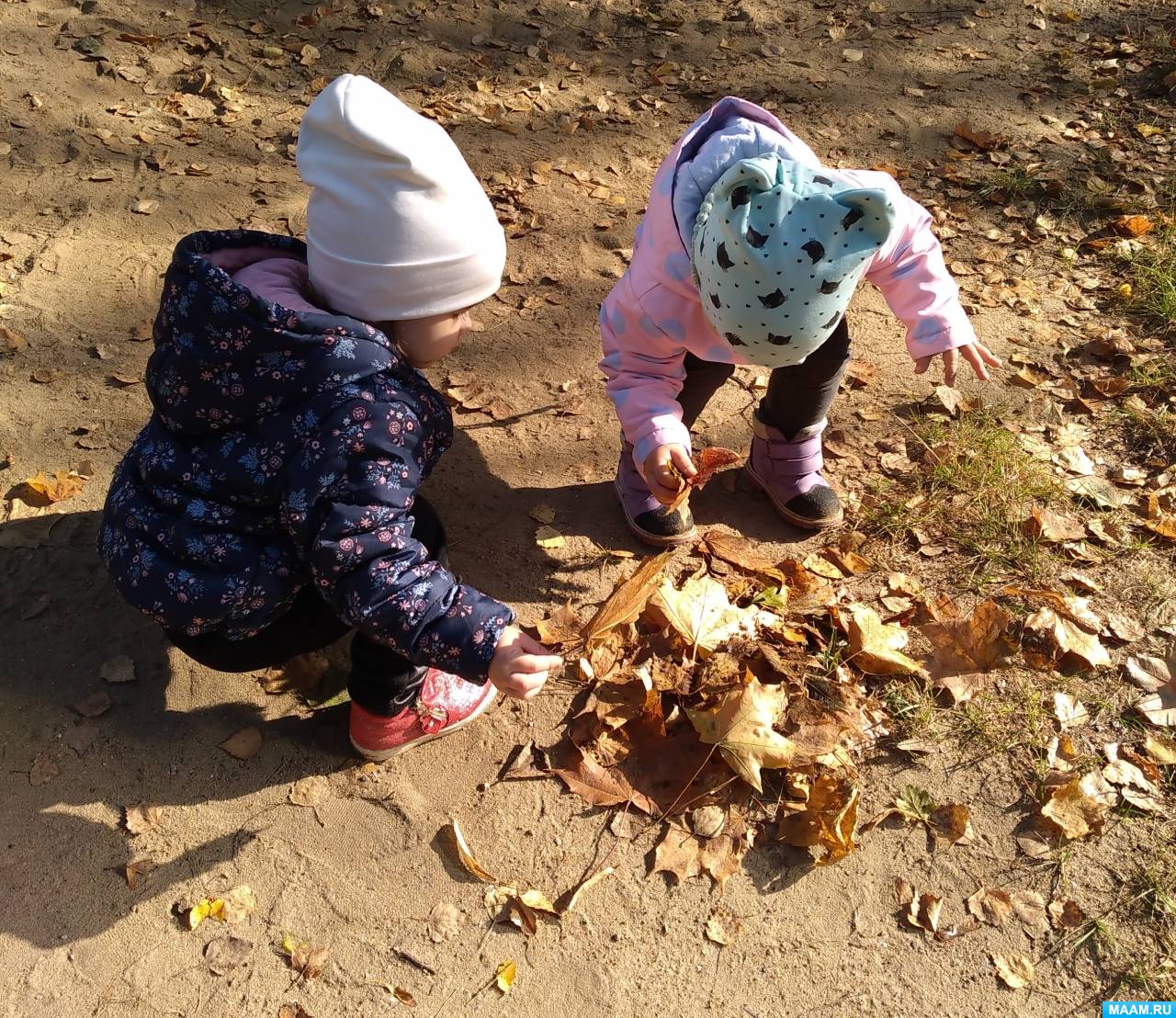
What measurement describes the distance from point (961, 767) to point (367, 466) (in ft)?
5.12

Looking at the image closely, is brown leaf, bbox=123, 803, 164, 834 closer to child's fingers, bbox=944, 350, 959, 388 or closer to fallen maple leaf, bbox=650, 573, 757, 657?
fallen maple leaf, bbox=650, 573, 757, 657

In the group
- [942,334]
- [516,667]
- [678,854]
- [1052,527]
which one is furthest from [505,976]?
[1052,527]

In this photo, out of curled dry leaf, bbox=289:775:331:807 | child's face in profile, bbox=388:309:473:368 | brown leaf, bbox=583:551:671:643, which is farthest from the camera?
brown leaf, bbox=583:551:671:643

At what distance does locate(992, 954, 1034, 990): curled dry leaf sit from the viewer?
6.27 feet

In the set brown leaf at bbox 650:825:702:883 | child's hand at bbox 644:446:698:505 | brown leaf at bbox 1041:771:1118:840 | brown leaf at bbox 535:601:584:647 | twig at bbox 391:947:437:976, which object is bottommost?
twig at bbox 391:947:437:976

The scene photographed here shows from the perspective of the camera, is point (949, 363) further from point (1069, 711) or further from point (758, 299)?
point (1069, 711)

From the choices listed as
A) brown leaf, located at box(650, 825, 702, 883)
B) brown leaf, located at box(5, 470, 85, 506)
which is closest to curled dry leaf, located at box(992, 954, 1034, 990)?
brown leaf, located at box(650, 825, 702, 883)

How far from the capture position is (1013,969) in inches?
75.9

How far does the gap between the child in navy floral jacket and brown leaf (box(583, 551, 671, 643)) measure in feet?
1.77

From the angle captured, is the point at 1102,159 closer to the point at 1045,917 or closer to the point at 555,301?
the point at 555,301

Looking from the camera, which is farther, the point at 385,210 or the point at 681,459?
the point at 681,459

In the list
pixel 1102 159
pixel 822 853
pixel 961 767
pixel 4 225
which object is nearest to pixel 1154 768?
pixel 961 767

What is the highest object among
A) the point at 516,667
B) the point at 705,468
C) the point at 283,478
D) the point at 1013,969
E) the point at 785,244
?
the point at 785,244

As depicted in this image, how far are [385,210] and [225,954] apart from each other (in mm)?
1536
